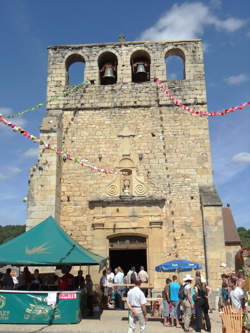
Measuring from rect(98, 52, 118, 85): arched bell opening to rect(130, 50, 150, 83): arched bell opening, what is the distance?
78 cm

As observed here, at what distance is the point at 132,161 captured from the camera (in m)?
11.1

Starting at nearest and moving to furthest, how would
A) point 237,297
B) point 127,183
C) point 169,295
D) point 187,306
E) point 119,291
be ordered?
point 237,297 < point 187,306 < point 169,295 < point 119,291 < point 127,183

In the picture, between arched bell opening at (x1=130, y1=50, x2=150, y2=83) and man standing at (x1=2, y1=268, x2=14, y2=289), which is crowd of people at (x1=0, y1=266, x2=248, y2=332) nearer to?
man standing at (x1=2, y1=268, x2=14, y2=289)

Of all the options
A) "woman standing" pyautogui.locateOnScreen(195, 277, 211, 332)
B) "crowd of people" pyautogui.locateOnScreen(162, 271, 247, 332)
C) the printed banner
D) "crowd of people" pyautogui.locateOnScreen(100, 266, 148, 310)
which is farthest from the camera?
"crowd of people" pyautogui.locateOnScreen(100, 266, 148, 310)

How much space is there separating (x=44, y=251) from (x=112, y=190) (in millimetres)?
3966

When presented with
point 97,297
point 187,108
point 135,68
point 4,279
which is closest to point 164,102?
point 187,108

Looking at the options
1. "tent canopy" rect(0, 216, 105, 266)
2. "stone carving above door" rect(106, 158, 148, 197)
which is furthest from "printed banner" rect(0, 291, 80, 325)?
"stone carving above door" rect(106, 158, 148, 197)

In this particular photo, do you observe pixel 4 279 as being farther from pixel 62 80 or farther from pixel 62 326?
pixel 62 80

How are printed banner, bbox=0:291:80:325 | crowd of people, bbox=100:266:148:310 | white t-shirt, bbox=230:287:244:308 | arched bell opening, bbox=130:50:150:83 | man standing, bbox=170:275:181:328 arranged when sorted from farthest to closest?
arched bell opening, bbox=130:50:150:83 → crowd of people, bbox=100:266:148:310 → man standing, bbox=170:275:181:328 → printed banner, bbox=0:291:80:325 → white t-shirt, bbox=230:287:244:308

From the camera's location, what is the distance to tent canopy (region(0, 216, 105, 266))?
697 centimetres

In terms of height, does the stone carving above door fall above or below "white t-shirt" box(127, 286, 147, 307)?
above

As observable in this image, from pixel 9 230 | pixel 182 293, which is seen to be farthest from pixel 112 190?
pixel 9 230

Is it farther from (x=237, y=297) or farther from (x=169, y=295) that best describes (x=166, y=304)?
(x=237, y=297)

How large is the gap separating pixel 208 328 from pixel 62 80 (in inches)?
381
